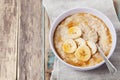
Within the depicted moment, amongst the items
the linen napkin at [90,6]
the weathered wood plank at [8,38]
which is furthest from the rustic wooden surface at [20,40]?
the linen napkin at [90,6]

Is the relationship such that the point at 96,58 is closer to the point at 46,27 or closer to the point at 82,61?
the point at 82,61

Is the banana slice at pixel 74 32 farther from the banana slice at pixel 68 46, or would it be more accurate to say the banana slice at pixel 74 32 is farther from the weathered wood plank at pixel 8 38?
the weathered wood plank at pixel 8 38

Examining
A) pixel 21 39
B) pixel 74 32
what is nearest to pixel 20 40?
pixel 21 39

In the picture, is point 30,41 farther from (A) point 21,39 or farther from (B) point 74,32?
(B) point 74,32

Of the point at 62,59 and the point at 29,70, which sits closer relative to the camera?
the point at 62,59

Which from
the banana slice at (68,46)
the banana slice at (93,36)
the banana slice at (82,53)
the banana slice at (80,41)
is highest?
the banana slice at (93,36)

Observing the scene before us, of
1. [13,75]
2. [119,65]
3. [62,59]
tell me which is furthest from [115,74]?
[13,75]

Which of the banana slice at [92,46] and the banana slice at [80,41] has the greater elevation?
the banana slice at [80,41]
